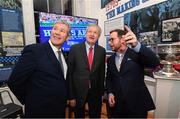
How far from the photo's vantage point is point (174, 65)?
7.56 feet

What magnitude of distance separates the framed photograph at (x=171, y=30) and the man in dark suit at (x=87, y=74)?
1.07m

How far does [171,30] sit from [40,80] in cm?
197

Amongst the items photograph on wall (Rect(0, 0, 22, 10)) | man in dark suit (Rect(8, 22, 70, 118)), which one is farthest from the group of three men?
photograph on wall (Rect(0, 0, 22, 10))

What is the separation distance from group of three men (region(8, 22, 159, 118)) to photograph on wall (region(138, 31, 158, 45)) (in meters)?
1.05

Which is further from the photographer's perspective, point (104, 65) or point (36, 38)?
point (36, 38)

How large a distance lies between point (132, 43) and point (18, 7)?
2.04 meters

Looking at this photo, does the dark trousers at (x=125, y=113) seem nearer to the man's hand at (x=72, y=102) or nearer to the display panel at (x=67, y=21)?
the man's hand at (x=72, y=102)

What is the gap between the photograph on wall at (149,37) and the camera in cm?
260

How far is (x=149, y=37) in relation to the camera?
105 inches

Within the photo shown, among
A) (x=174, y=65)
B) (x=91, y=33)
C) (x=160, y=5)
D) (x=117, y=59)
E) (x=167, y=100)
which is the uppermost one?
(x=160, y=5)

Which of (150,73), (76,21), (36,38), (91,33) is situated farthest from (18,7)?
(150,73)

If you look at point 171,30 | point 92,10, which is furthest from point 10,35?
point 171,30

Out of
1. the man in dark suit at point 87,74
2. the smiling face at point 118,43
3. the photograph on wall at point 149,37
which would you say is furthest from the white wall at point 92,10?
the smiling face at point 118,43

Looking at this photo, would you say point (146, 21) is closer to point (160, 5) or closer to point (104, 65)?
point (160, 5)
